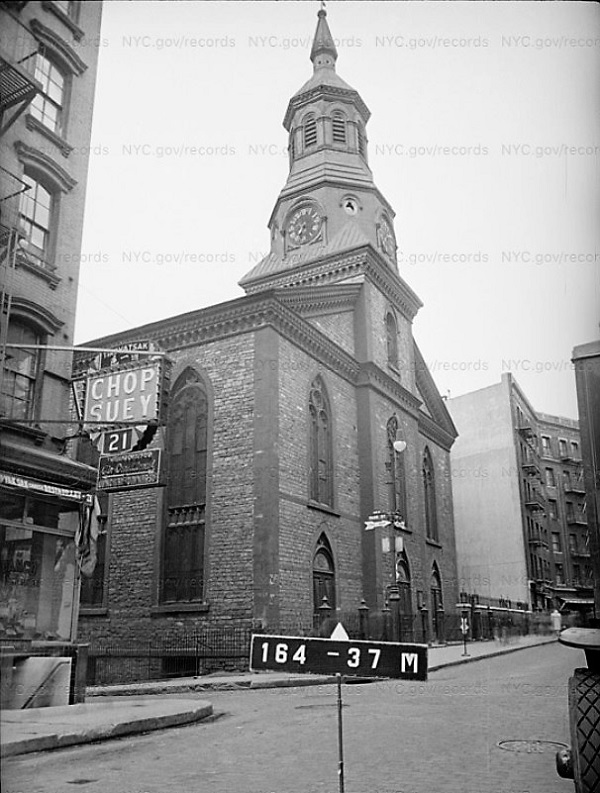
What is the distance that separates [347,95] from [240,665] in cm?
1628

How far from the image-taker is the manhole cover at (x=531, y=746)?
5.48 m

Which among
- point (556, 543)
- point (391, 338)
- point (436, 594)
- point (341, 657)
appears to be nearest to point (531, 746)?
point (556, 543)

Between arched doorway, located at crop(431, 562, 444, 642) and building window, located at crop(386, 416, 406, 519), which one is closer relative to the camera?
building window, located at crop(386, 416, 406, 519)

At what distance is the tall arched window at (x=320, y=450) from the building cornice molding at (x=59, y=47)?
1136 centimetres

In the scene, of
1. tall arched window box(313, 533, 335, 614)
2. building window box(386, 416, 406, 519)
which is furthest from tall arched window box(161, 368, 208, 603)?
building window box(386, 416, 406, 519)

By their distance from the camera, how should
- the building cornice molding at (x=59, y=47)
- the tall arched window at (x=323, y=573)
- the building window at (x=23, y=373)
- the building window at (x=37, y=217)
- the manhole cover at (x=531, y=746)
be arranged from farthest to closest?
the tall arched window at (x=323, y=573)
the building window at (x=23, y=373)
the manhole cover at (x=531, y=746)
the building window at (x=37, y=217)
the building cornice molding at (x=59, y=47)

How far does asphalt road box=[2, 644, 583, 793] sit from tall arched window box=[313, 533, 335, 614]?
6955 millimetres

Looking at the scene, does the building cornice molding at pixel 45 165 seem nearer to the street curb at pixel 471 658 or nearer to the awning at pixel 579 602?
the awning at pixel 579 602

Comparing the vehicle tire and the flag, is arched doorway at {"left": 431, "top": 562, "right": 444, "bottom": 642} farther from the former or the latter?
the vehicle tire

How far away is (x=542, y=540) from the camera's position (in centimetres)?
450

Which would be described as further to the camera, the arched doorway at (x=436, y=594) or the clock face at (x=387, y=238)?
the clock face at (x=387, y=238)

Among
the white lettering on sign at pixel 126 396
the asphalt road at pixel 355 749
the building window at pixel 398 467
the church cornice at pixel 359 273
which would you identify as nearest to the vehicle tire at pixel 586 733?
the asphalt road at pixel 355 749

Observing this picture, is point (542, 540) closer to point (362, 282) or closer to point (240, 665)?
point (240, 665)

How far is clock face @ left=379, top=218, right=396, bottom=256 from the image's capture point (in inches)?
909
